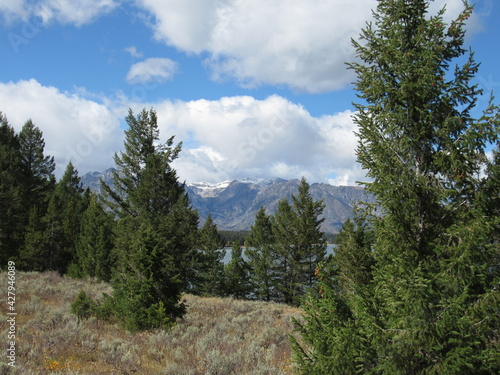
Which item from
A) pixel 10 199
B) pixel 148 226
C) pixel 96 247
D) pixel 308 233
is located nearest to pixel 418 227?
pixel 148 226

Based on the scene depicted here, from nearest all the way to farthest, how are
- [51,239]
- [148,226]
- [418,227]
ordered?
[418,227] → [148,226] → [51,239]

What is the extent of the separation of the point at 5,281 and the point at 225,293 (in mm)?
19987

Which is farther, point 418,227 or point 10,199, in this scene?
point 10,199

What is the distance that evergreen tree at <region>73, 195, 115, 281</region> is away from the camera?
25.7 m

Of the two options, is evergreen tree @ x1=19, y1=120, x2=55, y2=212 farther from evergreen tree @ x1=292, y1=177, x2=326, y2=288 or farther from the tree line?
evergreen tree @ x1=292, y1=177, x2=326, y2=288

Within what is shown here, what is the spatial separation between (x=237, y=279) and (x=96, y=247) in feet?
48.4

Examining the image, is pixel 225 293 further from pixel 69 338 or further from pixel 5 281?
pixel 69 338

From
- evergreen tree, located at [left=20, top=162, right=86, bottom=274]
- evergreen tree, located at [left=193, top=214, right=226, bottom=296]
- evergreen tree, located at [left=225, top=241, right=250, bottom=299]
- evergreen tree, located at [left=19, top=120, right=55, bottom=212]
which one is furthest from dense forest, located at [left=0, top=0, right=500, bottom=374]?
evergreen tree, located at [left=19, top=120, right=55, bottom=212]

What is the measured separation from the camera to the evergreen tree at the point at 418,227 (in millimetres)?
4168

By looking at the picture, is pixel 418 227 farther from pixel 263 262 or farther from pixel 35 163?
pixel 35 163

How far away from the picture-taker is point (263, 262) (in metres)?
30.5

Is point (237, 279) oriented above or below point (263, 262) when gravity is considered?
below

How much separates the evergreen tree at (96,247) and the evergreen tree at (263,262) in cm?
1398

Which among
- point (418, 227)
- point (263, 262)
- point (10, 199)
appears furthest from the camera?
point (263, 262)
